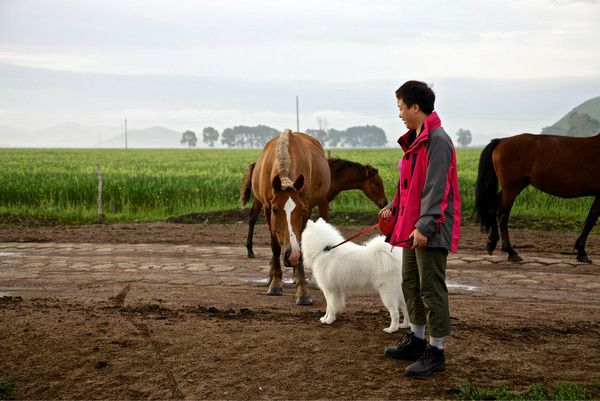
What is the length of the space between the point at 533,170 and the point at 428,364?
855cm

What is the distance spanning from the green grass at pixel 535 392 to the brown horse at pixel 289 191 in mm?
2449

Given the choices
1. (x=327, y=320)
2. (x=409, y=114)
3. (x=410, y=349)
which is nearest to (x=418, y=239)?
(x=409, y=114)

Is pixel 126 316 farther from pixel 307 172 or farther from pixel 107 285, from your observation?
pixel 307 172

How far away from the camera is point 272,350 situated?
6285 mm

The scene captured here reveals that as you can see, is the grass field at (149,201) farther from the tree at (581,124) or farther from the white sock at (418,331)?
the tree at (581,124)

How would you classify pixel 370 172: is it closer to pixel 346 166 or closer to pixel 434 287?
pixel 346 166

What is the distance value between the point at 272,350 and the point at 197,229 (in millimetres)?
10114

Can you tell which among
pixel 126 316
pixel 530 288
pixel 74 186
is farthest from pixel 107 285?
pixel 74 186

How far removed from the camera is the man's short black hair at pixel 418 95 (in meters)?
5.40

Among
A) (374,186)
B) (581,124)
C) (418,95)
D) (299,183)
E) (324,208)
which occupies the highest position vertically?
(581,124)

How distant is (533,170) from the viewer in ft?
43.5

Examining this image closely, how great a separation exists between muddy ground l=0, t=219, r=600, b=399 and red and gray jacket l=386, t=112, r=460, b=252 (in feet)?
4.06

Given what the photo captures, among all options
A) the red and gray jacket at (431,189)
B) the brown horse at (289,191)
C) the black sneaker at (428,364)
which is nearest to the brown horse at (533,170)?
the brown horse at (289,191)

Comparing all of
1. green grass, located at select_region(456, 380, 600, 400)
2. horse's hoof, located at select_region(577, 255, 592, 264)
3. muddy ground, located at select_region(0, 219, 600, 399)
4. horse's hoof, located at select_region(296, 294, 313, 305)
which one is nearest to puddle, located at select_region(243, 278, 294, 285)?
muddy ground, located at select_region(0, 219, 600, 399)
